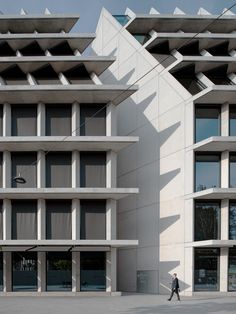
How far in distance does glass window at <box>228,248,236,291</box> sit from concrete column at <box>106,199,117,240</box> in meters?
7.50

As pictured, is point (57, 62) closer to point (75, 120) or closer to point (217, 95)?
point (75, 120)

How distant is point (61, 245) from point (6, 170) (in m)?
6.15

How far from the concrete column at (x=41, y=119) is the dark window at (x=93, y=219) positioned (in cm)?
540

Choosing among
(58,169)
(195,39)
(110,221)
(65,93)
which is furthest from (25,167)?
(195,39)

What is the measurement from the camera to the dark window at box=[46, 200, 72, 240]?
2434 cm

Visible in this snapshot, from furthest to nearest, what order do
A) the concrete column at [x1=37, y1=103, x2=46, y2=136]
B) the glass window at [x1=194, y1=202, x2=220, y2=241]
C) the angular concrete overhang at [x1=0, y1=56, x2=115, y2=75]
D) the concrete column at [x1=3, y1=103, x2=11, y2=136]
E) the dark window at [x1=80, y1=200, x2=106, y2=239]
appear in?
the angular concrete overhang at [x1=0, y1=56, x2=115, y2=75], the concrete column at [x1=3, y1=103, x2=11, y2=136], the concrete column at [x1=37, y1=103, x2=46, y2=136], the dark window at [x1=80, y1=200, x2=106, y2=239], the glass window at [x1=194, y1=202, x2=220, y2=241]

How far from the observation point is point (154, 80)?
2625 cm

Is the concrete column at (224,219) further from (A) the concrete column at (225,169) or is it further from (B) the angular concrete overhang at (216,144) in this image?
(B) the angular concrete overhang at (216,144)

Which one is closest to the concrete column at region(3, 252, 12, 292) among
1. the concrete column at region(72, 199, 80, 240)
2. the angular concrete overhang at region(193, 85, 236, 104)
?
the concrete column at region(72, 199, 80, 240)

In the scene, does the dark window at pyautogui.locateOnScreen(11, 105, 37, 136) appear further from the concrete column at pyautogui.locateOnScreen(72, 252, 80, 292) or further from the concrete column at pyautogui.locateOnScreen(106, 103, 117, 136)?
the concrete column at pyautogui.locateOnScreen(72, 252, 80, 292)

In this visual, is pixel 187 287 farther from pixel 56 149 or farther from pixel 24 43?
pixel 24 43

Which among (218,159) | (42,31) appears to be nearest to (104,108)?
(218,159)

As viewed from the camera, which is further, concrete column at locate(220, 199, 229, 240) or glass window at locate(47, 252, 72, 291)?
glass window at locate(47, 252, 72, 291)

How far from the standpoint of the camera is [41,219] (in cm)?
2405
